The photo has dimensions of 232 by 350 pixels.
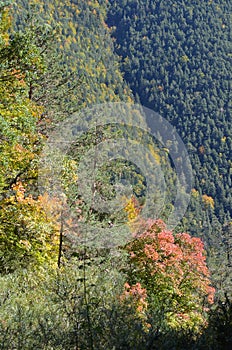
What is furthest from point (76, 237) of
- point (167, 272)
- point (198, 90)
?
point (198, 90)

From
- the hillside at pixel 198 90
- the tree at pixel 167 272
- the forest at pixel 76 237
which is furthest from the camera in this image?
the hillside at pixel 198 90

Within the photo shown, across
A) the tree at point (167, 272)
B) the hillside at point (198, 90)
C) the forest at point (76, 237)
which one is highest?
the forest at point (76, 237)

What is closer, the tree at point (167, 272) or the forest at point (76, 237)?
the forest at point (76, 237)

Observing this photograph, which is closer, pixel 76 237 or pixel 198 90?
pixel 76 237

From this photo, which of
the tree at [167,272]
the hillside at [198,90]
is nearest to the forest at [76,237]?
the tree at [167,272]

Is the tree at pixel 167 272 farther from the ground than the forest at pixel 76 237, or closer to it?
closer to it

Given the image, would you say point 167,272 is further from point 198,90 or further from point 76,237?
point 198,90

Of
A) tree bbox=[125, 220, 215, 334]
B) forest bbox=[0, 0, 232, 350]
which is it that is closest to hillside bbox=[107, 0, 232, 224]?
forest bbox=[0, 0, 232, 350]

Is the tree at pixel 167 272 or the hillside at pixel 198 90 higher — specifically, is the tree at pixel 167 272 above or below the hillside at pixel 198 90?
above

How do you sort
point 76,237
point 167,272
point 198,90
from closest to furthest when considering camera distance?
point 76,237
point 167,272
point 198,90

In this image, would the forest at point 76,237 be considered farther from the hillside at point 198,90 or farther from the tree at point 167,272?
the hillside at point 198,90

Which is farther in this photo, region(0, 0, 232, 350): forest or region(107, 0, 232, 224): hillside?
region(107, 0, 232, 224): hillside

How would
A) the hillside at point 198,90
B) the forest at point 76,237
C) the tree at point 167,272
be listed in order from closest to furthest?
the forest at point 76,237
the tree at point 167,272
the hillside at point 198,90

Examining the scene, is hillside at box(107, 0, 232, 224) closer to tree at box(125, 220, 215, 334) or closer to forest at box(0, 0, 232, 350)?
forest at box(0, 0, 232, 350)
